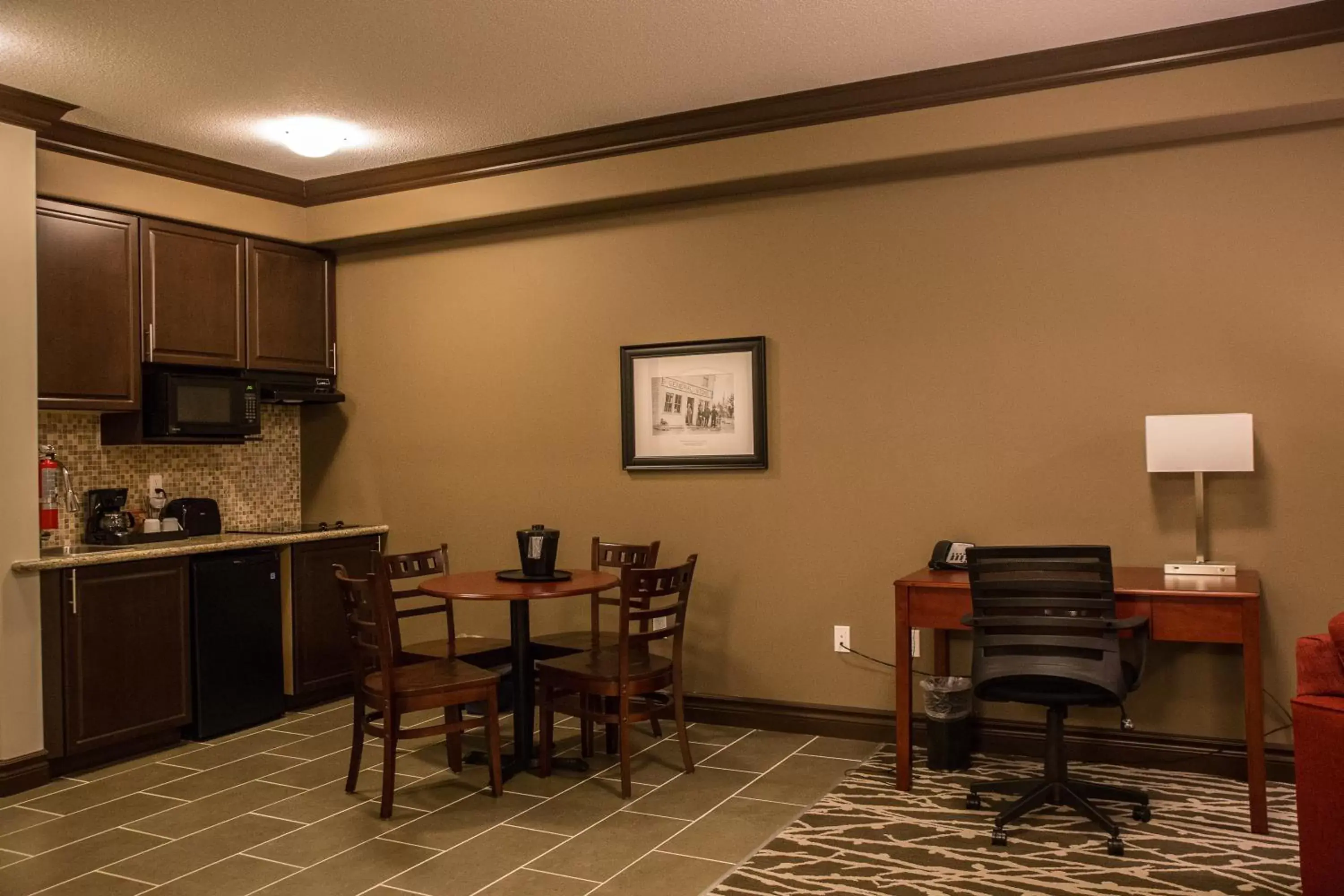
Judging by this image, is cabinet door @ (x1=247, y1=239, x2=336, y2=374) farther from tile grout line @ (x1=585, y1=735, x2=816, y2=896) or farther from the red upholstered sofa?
the red upholstered sofa

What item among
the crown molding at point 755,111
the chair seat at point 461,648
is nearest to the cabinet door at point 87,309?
the crown molding at point 755,111

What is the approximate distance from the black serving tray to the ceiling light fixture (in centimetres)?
211

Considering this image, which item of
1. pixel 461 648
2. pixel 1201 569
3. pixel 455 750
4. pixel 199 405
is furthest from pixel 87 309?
pixel 1201 569

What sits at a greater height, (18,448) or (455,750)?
(18,448)

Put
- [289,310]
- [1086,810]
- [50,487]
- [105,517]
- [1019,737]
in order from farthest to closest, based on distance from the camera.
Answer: [289,310] < [105,517] < [50,487] < [1019,737] < [1086,810]

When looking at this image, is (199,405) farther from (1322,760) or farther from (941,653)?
(1322,760)

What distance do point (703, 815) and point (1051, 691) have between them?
124 cm

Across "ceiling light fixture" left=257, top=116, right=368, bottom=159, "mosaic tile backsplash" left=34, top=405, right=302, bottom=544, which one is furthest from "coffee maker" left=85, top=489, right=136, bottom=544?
"ceiling light fixture" left=257, top=116, right=368, bottom=159

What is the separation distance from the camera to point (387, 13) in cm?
362

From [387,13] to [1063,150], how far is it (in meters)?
2.61

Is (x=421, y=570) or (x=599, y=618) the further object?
(x=599, y=618)

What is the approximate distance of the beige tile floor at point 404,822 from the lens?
3.16m

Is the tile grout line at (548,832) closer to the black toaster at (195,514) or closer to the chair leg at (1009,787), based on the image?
the chair leg at (1009,787)

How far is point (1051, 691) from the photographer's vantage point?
11.2 feet
